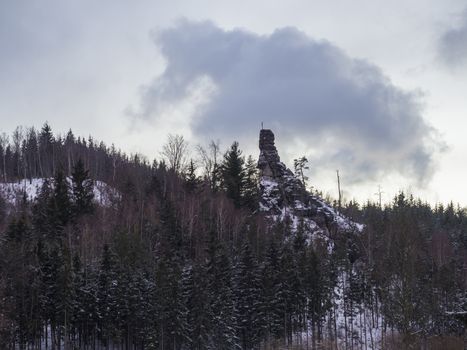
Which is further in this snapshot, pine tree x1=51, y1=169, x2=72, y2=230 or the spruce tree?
the spruce tree

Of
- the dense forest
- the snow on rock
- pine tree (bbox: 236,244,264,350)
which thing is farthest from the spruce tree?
pine tree (bbox: 236,244,264,350)

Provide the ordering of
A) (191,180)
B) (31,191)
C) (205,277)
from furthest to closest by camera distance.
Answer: (31,191) → (191,180) → (205,277)

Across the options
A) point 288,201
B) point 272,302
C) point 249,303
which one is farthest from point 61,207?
point 288,201

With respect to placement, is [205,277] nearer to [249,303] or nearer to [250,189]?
[249,303]

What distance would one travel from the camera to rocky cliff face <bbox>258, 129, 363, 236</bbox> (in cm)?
9106

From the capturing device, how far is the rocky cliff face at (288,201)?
9106 cm

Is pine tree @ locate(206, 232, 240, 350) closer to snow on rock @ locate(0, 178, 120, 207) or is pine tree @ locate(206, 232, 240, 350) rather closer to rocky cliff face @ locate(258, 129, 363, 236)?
rocky cliff face @ locate(258, 129, 363, 236)

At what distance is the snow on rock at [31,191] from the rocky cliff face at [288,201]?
2939 centimetres

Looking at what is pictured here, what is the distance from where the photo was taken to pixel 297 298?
6253 centimetres

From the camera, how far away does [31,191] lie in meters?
103

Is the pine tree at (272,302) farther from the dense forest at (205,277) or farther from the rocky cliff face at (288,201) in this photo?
the rocky cliff face at (288,201)

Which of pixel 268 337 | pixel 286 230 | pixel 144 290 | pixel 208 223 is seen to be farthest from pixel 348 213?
pixel 144 290

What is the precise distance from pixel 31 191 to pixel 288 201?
178 ft

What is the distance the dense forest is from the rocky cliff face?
13.2ft
